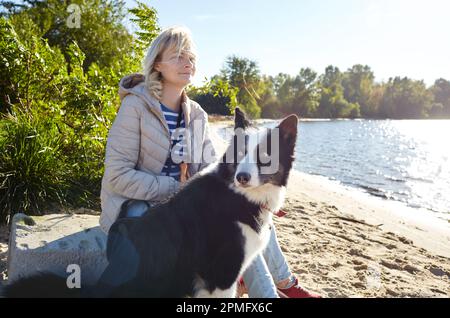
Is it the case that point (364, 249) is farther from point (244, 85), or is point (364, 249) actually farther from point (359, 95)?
point (359, 95)

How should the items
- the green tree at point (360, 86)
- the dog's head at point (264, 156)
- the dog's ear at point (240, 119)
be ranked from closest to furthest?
the dog's head at point (264, 156) < the dog's ear at point (240, 119) < the green tree at point (360, 86)

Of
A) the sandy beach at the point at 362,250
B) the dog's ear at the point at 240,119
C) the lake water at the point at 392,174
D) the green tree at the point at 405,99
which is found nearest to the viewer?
the dog's ear at the point at 240,119

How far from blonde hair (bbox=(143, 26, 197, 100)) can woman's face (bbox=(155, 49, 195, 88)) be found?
3 centimetres

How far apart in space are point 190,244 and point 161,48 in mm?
1640

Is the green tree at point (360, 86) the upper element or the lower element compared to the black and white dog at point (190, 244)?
upper

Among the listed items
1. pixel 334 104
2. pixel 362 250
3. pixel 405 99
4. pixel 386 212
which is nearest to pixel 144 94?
pixel 362 250

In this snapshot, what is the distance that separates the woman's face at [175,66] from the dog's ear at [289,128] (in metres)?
0.92

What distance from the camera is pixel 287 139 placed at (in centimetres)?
299

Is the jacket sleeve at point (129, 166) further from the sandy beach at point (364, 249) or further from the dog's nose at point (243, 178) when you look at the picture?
the sandy beach at point (364, 249)

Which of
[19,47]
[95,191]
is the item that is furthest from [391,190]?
[19,47]

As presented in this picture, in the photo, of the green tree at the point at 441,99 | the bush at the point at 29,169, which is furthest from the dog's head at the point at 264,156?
the green tree at the point at 441,99

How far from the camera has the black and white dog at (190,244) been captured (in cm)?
247

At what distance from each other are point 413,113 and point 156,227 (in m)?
97.8

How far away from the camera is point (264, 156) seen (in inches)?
117
